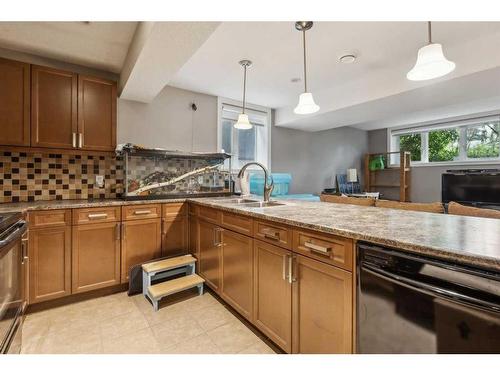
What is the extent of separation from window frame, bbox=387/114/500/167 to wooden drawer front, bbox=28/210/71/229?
626 centimetres

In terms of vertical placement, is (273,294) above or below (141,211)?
below

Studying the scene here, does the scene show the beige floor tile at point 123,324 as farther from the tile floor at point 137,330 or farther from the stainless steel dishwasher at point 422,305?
the stainless steel dishwasher at point 422,305

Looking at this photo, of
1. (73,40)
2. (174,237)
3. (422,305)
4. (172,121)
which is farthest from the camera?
(172,121)

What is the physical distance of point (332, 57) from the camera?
253cm

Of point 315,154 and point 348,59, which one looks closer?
point 348,59

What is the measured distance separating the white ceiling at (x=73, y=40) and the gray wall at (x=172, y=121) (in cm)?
53

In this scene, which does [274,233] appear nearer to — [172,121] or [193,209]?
[193,209]

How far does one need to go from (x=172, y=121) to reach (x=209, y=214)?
160 centimetres

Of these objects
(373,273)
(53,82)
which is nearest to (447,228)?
(373,273)

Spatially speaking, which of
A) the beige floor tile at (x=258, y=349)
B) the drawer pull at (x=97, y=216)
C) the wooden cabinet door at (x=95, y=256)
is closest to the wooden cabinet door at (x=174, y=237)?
the wooden cabinet door at (x=95, y=256)

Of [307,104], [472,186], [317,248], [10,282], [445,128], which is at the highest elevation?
[445,128]

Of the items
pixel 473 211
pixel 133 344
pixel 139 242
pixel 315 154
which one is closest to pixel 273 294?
pixel 133 344
